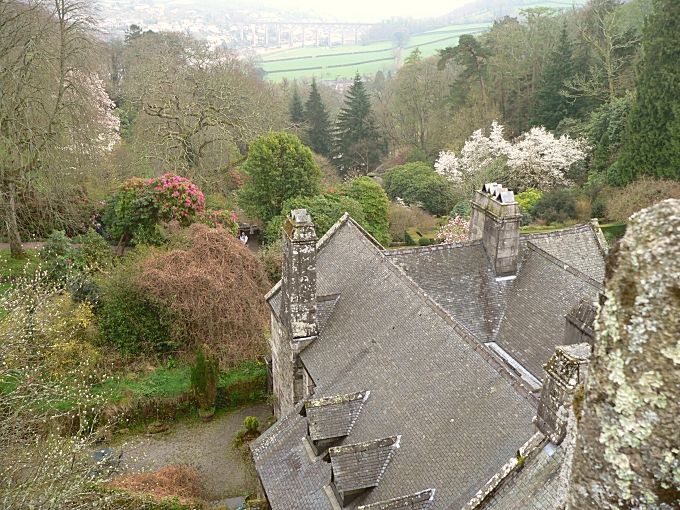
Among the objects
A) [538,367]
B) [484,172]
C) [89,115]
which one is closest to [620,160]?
[484,172]

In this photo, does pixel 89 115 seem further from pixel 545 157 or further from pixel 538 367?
pixel 545 157

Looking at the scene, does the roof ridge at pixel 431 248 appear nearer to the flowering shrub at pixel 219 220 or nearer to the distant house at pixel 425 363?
the distant house at pixel 425 363

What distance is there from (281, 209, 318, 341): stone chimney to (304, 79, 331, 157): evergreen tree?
4229 centimetres

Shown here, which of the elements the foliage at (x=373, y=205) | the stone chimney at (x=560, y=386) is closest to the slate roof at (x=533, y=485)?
the stone chimney at (x=560, y=386)

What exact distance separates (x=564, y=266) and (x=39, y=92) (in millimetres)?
23026

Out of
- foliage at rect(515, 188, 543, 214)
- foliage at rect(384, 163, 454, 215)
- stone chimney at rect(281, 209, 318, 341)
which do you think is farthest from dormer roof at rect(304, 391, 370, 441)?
foliage at rect(384, 163, 454, 215)

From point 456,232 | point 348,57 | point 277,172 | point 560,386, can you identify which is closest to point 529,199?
point 456,232

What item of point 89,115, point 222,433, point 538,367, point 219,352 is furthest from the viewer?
point 89,115

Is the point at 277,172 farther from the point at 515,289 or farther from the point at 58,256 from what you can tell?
the point at 515,289

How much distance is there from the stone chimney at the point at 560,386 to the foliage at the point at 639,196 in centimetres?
2435

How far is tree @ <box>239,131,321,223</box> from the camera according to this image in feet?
105

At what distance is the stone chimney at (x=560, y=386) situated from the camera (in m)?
7.88

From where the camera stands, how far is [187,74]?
122ft

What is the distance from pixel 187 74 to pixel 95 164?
10.2 metres
